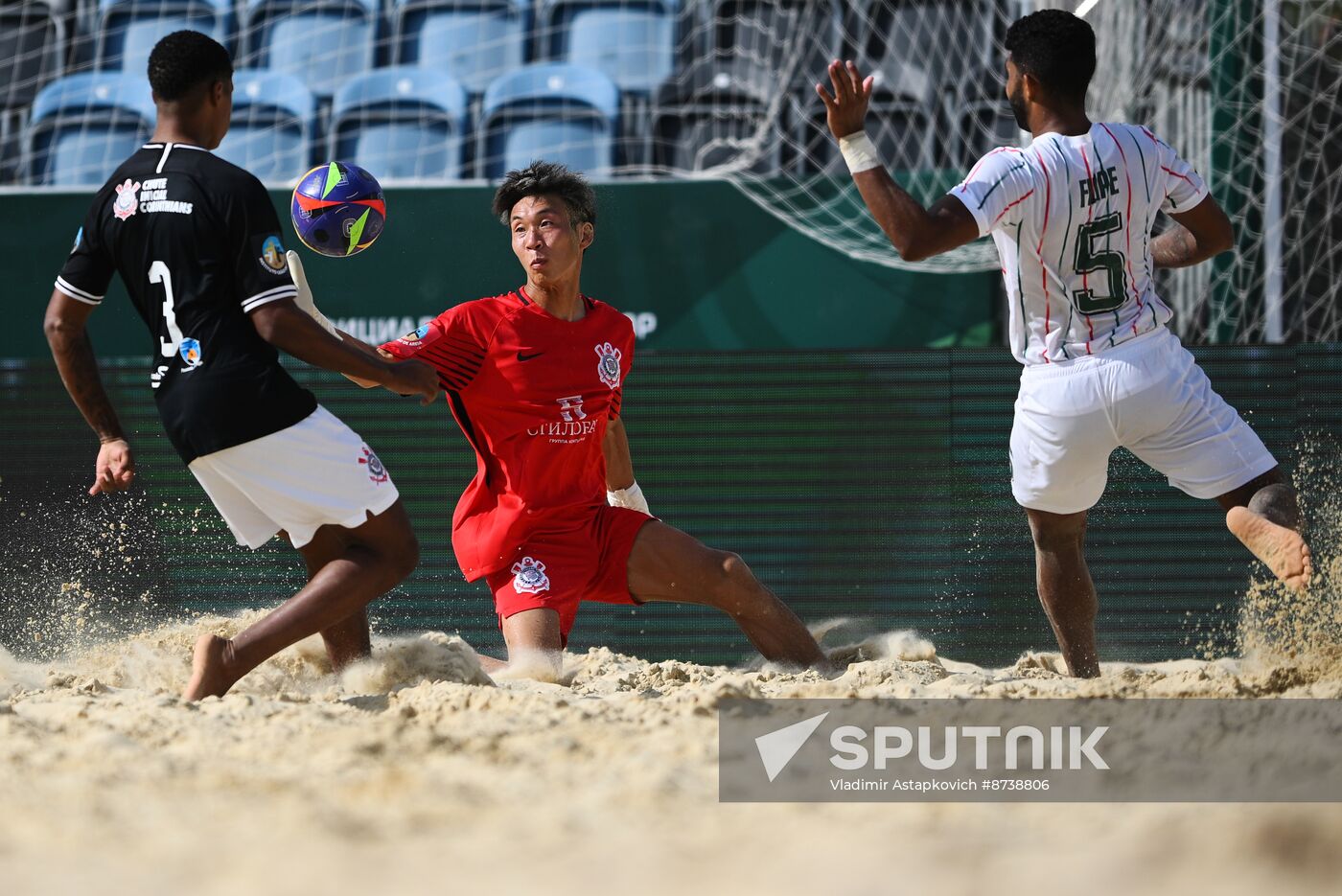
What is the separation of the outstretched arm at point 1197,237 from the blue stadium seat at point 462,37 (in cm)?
646

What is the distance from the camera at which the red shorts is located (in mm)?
4500

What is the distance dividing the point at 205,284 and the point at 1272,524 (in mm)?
2935

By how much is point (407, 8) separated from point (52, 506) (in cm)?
535

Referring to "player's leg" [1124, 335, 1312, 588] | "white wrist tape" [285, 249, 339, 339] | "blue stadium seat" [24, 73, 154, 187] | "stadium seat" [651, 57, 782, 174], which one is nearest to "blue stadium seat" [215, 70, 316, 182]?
"blue stadium seat" [24, 73, 154, 187]

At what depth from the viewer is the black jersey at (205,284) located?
3559 millimetres

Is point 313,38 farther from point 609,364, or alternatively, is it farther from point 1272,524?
point 1272,524

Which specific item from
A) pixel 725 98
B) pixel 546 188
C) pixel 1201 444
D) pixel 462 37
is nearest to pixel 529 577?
pixel 546 188

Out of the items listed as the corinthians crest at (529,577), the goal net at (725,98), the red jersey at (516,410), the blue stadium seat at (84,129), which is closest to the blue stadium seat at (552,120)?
the goal net at (725,98)

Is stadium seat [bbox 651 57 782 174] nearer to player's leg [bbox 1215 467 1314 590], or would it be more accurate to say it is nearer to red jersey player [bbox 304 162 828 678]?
red jersey player [bbox 304 162 828 678]

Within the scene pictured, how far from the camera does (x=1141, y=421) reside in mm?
3943

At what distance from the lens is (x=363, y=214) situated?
4258 mm

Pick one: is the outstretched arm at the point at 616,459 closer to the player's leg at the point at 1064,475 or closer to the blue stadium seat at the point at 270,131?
the player's leg at the point at 1064,475

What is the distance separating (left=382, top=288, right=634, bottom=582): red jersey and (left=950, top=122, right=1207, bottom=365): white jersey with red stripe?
1.49 m

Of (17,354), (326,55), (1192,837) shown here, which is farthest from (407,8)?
(1192,837)
